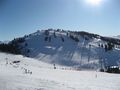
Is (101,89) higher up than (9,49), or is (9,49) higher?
(9,49)

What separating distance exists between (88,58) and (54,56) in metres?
29.6

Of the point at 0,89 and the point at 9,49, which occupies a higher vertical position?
the point at 9,49

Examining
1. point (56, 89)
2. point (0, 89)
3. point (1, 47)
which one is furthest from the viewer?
point (1, 47)

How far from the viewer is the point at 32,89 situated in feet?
73.8

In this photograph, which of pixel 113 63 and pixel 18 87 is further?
pixel 113 63

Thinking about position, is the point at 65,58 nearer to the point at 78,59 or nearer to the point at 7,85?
the point at 78,59

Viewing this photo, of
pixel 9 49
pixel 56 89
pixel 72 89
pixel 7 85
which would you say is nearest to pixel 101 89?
pixel 72 89

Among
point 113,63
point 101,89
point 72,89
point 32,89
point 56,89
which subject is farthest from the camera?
point 113,63

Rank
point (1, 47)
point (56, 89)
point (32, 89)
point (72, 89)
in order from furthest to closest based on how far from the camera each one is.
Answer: point (1, 47) → point (72, 89) → point (56, 89) → point (32, 89)

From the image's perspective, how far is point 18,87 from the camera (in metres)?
22.6

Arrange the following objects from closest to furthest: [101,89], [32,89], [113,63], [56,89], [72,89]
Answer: [32,89]
[56,89]
[72,89]
[101,89]
[113,63]

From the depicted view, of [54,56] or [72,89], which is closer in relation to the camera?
[72,89]

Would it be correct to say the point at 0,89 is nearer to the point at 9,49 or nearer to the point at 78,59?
the point at 9,49

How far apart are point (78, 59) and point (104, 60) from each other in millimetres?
23051
